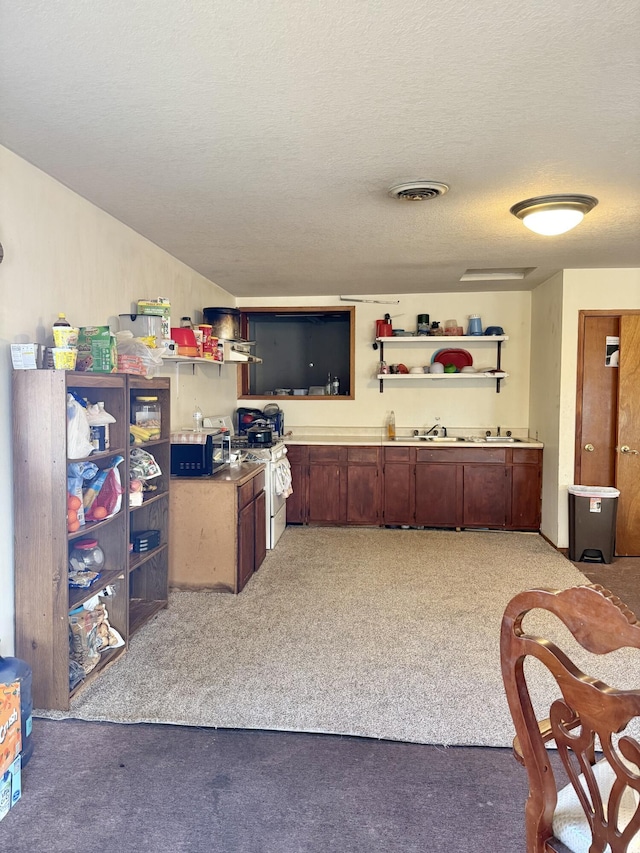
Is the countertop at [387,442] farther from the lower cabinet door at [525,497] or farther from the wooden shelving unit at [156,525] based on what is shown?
the wooden shelving unit at [156,525]

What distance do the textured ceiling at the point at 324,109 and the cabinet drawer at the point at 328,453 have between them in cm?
239

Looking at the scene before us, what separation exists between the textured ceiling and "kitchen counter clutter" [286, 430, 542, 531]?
90.7 inches

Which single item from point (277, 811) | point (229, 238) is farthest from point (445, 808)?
point (229, 238)

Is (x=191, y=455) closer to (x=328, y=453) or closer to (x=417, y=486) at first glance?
(x=328, y=453)

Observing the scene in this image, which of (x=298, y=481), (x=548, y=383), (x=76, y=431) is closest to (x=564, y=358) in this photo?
(x=548, y=383)

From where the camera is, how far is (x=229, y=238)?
3682 mm

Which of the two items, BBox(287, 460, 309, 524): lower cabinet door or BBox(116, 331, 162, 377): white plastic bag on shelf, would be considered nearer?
BBox(116, 331, 162, 377): white plastic bag on shelf

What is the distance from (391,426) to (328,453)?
83 centimetres

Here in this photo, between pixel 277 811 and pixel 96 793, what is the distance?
617 millimetres

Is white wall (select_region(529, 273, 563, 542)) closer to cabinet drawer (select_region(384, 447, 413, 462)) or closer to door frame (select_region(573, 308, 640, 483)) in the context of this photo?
door frame (select_region(573, 308, 640, 483))

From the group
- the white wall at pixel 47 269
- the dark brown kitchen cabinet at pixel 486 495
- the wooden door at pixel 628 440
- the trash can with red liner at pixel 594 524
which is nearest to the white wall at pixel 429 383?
the dark brown kitchen cabinet at pixel 486 495

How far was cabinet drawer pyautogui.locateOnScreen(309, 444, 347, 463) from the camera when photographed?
5.45 metres

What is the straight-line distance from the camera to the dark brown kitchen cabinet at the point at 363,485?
5426 mm

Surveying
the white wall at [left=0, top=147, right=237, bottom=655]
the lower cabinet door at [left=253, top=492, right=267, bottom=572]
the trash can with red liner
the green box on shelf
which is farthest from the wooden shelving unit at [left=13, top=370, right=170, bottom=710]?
the trash can with red liner
